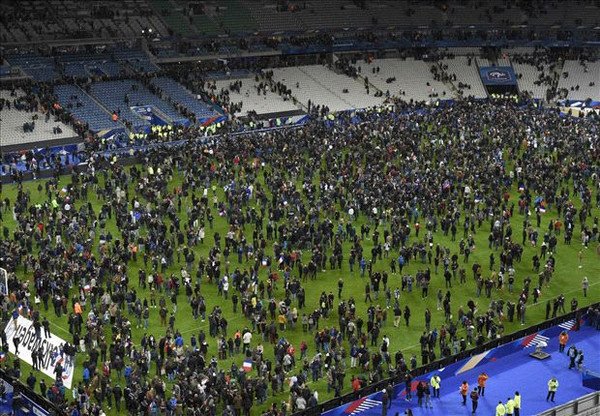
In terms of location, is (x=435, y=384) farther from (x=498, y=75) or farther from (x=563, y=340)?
(x=498, y=75)

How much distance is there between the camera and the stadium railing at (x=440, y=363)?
30.4 meters

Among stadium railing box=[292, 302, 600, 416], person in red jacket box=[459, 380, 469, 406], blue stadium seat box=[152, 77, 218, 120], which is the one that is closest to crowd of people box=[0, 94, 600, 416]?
stadium railing box=[292, 302, 600, 416]

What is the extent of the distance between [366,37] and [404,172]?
3896 cm

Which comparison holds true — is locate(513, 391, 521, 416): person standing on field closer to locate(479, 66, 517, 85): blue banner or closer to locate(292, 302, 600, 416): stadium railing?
locate(292, 302, 600, 416): stadium railing

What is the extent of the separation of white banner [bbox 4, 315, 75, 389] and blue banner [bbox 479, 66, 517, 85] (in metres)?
66.9

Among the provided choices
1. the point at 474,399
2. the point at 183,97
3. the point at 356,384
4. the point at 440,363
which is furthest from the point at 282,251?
the point at 183,97

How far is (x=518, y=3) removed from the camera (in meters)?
102

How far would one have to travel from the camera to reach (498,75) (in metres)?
93.2

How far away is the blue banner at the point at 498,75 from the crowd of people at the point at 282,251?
1030 inches

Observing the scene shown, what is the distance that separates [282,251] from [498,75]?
183 ft

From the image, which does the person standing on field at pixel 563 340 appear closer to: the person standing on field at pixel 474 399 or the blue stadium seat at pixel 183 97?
the person standing on field at pixel 474 399

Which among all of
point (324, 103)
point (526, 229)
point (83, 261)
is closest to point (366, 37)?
point (324, 103)

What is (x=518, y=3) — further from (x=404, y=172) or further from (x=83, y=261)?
(x=83, y=261)

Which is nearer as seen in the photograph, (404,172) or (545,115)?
(404,172)
